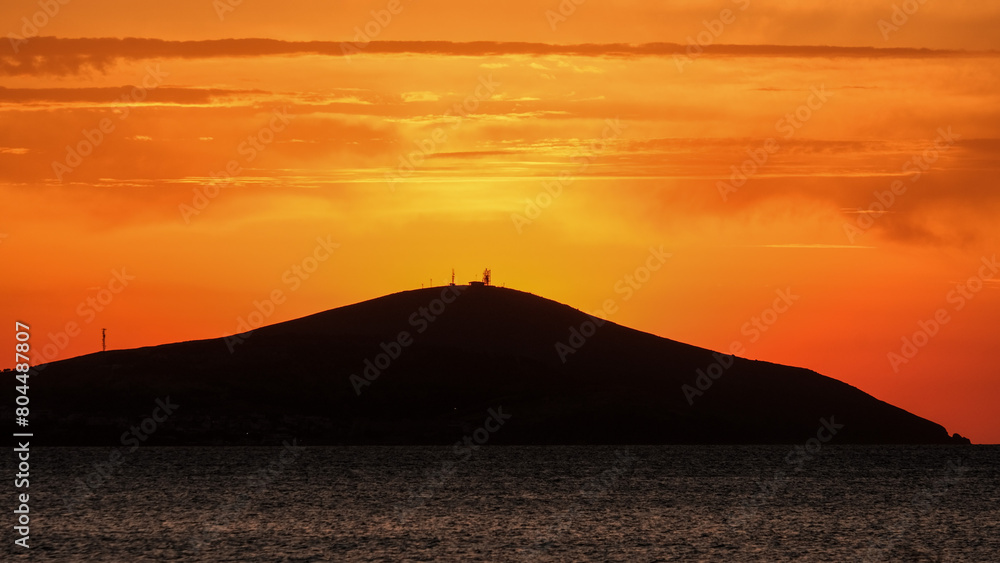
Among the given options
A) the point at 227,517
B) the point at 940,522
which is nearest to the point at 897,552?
the point at 940,522

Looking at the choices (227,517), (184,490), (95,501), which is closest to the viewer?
(227,517)

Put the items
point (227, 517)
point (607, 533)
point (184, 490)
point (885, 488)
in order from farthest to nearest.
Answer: point (885, 488) < point (184, 490) < point (227, 517) < point (607, 533)

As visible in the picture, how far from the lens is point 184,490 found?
153500 mm

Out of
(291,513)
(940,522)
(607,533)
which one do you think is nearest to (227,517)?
(291,513)

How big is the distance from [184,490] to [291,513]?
39783 millimetres

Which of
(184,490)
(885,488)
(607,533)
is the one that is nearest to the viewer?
(607,533)

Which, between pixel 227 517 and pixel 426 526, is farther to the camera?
pixel 227 517

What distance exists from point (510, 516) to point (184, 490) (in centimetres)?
5415

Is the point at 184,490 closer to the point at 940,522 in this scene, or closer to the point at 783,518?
the point at 783,518

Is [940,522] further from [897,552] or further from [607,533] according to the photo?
[607,533]

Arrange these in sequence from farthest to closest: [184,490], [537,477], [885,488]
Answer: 1. [537,477]
2. [885,488]
3. [184,490]

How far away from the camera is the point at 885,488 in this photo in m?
175

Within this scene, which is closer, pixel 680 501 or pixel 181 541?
pixel 181 541

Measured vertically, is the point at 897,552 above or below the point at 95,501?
below
